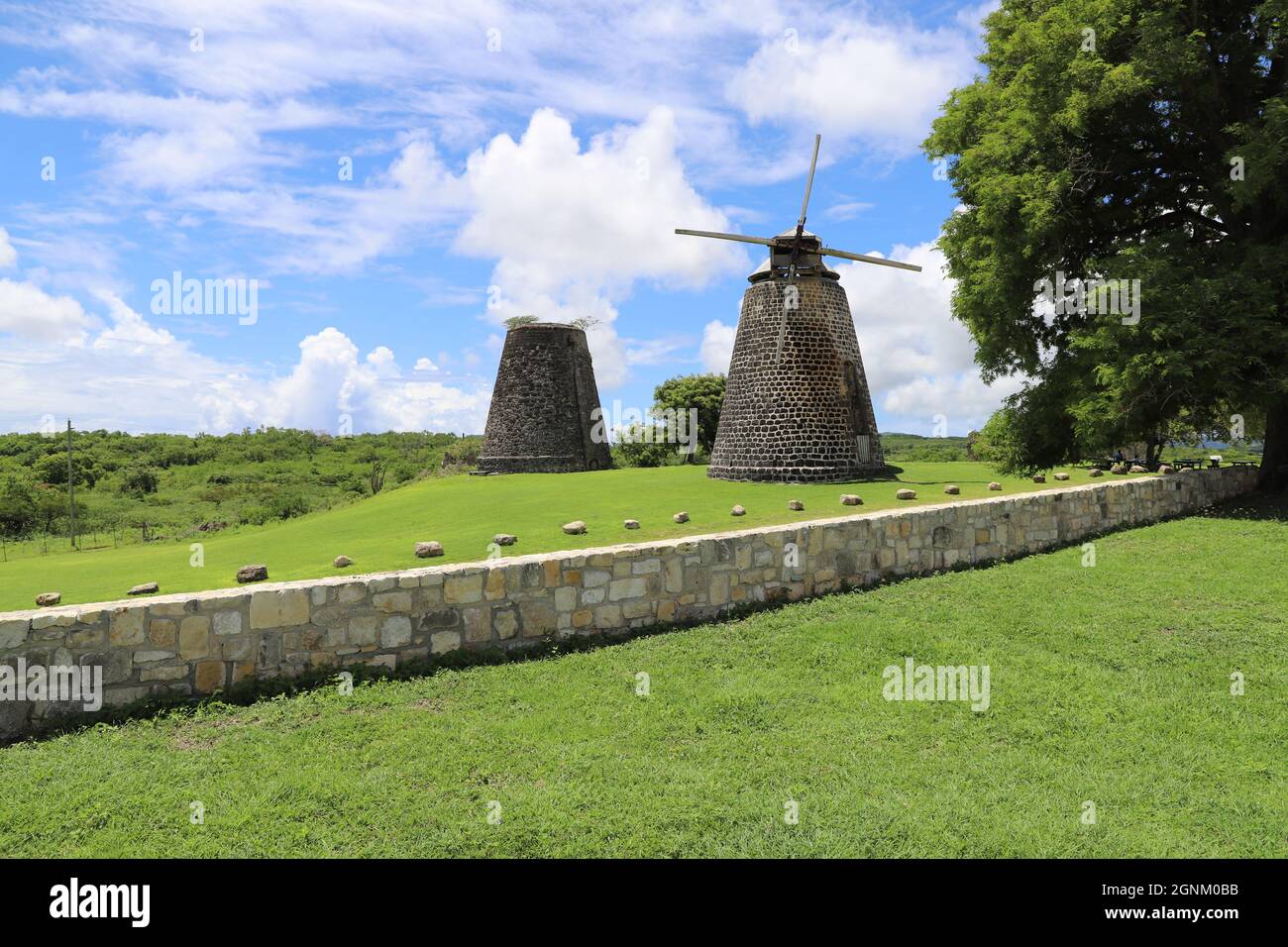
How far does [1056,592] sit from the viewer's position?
916cm

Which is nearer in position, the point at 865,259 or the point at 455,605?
the point at 455,605

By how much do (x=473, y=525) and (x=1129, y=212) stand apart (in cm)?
1816

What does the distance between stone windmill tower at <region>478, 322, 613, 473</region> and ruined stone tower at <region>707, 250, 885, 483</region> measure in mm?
11251

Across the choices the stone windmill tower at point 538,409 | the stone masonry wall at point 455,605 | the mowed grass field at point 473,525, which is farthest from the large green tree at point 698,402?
the stone masonry wall at point 455,605

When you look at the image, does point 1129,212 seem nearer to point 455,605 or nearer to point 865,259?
point 865,259

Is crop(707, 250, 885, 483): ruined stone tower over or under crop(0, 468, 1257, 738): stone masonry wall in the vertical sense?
over

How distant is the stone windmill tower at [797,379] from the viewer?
22.8 metres

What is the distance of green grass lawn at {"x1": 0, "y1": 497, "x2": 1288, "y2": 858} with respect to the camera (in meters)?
3.94

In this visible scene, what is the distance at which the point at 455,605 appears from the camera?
687 centimetres

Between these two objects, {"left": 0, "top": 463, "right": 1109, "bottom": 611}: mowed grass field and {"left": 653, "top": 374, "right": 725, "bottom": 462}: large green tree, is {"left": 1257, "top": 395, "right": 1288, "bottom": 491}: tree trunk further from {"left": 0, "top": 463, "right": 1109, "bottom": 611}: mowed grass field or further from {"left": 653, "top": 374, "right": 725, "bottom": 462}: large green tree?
{"left": 653, "top": 374, "right": 725, "bottom": 462}: large green tree

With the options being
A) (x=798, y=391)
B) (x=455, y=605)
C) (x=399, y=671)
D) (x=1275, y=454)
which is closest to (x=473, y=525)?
(x=455, y=605)

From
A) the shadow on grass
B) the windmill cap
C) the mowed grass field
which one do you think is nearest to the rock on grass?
the mowed grass field
